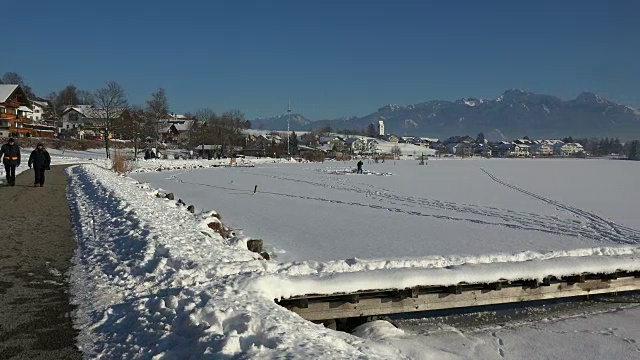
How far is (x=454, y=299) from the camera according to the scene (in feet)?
27.8

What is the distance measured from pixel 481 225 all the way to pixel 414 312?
10800 millimetres

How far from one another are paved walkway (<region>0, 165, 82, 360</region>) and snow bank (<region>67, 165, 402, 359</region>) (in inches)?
7.8

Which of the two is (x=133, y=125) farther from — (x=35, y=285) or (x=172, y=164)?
(x=35, y=285)

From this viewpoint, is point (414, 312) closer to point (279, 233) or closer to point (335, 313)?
point (335, 313)

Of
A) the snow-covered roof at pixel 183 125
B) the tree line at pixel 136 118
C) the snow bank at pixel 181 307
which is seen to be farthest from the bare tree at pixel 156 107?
the snow bank at pixel 181 307

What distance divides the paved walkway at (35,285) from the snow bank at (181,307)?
199 millimetres

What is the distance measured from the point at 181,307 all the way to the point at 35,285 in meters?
2.36

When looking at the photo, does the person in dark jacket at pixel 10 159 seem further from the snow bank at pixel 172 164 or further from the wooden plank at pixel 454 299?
the snow bank at pixel 172 164

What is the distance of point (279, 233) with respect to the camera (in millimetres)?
15516

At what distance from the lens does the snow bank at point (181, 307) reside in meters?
4.95

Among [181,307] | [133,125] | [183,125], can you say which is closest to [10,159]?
[181,307]

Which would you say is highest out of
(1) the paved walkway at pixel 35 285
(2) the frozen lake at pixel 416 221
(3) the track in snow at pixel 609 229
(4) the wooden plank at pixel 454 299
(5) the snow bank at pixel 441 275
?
(1) the paved walkway at pixel 35 285

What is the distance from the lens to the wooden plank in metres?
7.56

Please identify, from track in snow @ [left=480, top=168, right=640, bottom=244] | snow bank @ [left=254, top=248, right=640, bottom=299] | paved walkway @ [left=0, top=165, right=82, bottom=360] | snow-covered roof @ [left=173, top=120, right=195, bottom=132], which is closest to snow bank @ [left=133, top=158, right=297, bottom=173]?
track in snow @ [left=480, top=168, right=640, bottom=244]
